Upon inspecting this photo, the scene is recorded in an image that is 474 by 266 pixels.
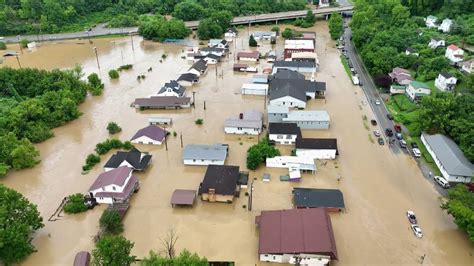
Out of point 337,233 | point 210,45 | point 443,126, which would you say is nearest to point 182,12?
point 210,45

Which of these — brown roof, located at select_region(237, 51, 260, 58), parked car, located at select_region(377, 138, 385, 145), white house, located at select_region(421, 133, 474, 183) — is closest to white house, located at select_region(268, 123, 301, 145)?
parked car, located at select_region(377, 138, 385, 145)

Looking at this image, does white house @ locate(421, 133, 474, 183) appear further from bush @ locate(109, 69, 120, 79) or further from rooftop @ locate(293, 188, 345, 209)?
bush @ locate(109, 69, 120, 79)

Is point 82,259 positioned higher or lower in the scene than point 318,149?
lower

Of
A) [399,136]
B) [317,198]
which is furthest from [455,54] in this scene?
[317,198]

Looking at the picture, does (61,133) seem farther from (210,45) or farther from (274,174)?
(210,45)

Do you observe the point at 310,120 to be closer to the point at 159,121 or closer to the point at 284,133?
the point at 284,133

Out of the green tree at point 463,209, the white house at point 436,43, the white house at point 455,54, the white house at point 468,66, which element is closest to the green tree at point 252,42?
the white house at point 436,43
